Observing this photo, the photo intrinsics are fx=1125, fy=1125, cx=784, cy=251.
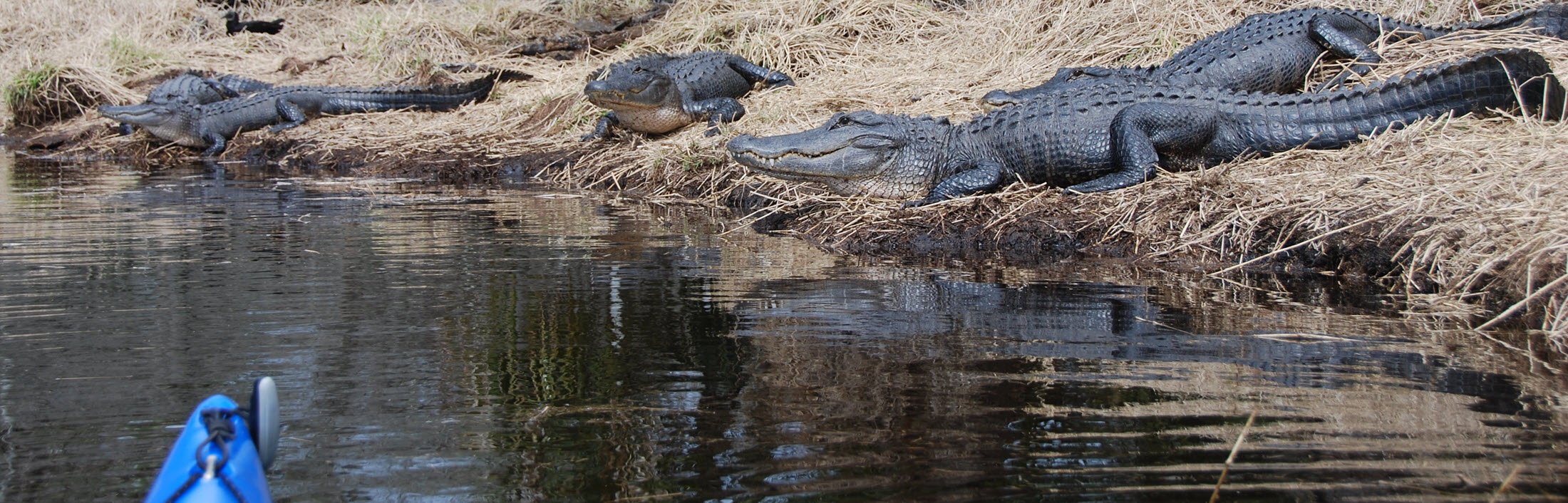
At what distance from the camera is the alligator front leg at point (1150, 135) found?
482 centimetres

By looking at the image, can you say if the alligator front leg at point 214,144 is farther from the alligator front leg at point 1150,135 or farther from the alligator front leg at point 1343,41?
the alligator front leg at point 1343,41

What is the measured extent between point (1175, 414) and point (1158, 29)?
20.0 ft

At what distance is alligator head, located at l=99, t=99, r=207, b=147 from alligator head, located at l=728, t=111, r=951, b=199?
7.26 metres

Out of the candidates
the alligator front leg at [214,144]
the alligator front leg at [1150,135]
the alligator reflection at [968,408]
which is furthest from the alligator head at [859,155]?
the alligator front leg at [214,144]

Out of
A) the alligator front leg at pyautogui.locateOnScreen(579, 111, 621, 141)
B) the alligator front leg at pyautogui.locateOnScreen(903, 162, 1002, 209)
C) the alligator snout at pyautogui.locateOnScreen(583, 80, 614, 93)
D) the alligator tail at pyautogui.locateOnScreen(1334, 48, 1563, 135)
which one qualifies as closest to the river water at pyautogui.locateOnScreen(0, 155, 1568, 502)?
the alligator front leg at pyautogui.locateOnScreen(903, 162, 1002, 209)

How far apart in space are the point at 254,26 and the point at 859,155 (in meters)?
11.9

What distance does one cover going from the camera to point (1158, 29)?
24.9 feet

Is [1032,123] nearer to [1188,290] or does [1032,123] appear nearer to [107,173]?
[1188,290]

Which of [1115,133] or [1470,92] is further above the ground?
[1470,92]

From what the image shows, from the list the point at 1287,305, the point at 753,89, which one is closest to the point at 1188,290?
the point at 1287,305

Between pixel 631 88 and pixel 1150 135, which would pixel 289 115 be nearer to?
pixel 631 88

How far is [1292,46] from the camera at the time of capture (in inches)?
247

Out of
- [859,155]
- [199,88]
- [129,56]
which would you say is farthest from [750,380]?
[129,56]

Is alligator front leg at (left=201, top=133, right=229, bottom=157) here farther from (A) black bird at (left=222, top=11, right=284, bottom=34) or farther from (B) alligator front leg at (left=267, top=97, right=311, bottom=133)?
(A) black bird at (left=222, top=11, right=284, bottom=34)
